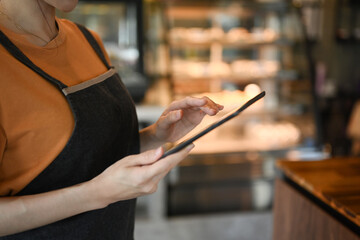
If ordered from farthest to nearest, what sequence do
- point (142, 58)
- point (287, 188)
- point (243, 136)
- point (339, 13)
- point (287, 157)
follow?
1. point (339, 13)
2. point (243, 136)
3. point (287, 157)
4. point (142, 58)
5. point (287, 188)

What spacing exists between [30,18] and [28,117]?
0.26 metres

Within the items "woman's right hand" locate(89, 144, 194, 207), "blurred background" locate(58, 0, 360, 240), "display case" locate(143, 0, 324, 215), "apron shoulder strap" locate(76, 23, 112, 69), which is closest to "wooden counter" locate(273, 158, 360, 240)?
"woman's right hand" locate(89, 144, 194, 207)

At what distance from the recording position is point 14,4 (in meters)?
0.90

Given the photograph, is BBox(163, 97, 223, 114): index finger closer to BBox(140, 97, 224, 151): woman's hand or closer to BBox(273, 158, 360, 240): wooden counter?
BBox(140, 97, 224, 151): woman's hand

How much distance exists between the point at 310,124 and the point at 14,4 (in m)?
2.81

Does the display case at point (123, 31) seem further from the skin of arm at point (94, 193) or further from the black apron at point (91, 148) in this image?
the skin of arm at point (94, 193)

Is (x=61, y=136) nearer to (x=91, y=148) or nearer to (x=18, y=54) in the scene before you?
(x=91, y=148)

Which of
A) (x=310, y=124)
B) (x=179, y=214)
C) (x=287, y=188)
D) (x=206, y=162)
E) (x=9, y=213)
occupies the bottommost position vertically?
(x=179, y=214)

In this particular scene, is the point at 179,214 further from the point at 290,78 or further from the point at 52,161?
the point at 52,161

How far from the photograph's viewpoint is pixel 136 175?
2.45ft

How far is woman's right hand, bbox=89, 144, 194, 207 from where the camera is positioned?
0.74 meters

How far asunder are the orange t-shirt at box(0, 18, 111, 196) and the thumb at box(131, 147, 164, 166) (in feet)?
0.66

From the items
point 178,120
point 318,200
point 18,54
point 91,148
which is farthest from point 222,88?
point 18,54

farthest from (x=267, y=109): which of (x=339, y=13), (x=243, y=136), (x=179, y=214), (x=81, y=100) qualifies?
(x=81, y=100)
